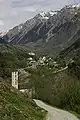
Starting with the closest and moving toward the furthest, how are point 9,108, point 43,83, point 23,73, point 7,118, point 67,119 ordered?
point 7,118
point 9,108
point 67,119
point 43,83
point 23,73

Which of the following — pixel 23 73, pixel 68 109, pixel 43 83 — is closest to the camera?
pixel 68 109

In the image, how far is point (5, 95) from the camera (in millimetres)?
23047

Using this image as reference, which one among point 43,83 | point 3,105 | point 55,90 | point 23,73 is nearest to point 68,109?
point 55,90

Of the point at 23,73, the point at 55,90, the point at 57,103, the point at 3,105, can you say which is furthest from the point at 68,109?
the point at 23,73

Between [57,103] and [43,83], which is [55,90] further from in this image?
[43,83]

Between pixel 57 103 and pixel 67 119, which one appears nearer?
pixel 67 119

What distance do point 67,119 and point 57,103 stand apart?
17.6m

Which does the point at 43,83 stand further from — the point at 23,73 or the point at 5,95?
the point at 23,73

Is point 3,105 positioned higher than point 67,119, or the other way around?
point 3,105

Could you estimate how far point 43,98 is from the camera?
5406 cm

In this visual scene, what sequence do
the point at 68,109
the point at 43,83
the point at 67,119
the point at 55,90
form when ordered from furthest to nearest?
the point at 43,83
the point at 55,90
the point at 68,109
the point at 67,119

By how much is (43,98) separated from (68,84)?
7374mm

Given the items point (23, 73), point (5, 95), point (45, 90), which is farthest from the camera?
point (23, 73)

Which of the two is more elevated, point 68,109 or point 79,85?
point 79,85
